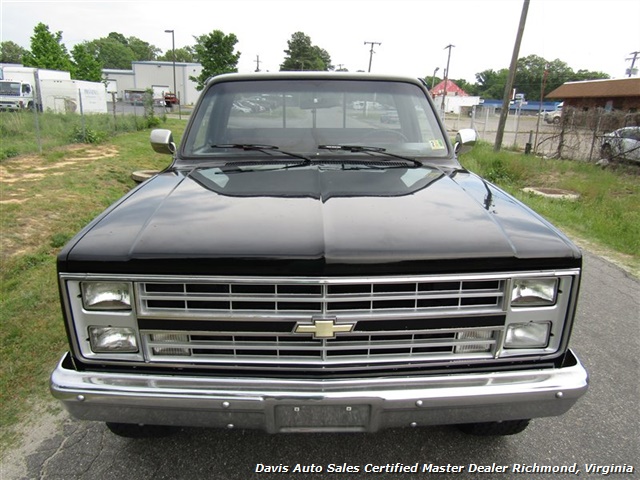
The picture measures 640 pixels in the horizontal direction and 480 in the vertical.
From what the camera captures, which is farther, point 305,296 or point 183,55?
point 183,55

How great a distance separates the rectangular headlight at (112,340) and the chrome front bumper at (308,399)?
4.1 inches

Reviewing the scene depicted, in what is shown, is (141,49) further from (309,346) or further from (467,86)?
(309,346)

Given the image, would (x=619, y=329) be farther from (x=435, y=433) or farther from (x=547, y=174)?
(x=547, y=174)

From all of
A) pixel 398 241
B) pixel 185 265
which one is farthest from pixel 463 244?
pixel 185 265

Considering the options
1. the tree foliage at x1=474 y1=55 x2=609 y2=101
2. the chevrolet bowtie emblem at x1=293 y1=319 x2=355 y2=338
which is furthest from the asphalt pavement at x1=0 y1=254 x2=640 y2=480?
the tree foliage at x1=474 y1=55 x2=609 y2=101

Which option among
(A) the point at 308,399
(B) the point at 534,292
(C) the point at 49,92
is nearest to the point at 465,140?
(B) the point at 534,292

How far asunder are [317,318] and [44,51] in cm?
4793

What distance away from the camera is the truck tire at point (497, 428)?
2385mm

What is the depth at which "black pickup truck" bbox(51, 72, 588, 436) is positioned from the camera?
70.7 inches

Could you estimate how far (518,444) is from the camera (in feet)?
8.28

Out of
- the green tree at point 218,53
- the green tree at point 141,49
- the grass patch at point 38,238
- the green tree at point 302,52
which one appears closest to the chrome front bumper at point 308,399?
the grass patch at point 38,238

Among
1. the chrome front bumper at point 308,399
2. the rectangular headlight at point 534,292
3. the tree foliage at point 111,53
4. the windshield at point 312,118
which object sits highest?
the tree foliage at point 111,53

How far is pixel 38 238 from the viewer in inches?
225

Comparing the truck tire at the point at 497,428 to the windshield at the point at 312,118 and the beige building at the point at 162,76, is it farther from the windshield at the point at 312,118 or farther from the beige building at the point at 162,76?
the beige building at the point at 162,76
